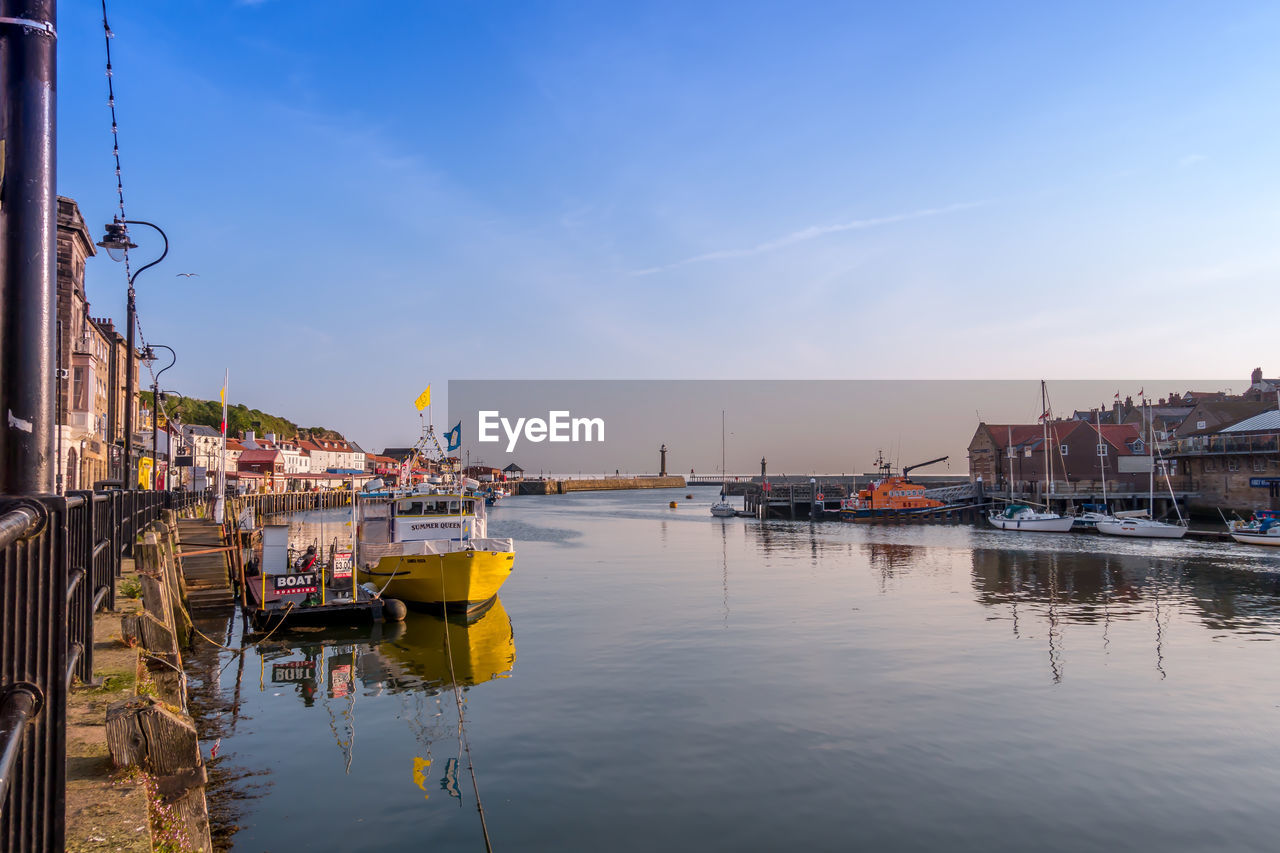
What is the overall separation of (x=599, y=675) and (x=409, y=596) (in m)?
9.77

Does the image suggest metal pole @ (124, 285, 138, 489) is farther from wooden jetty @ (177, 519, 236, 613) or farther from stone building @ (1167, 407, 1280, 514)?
stone building @ (1167, 407, 1280, 514)

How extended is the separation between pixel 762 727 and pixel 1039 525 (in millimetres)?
58570

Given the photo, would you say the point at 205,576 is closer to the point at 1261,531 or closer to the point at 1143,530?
the point at 1143,530

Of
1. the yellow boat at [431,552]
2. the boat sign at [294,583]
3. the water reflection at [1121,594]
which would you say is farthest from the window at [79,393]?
the water reflection at [1121,594]

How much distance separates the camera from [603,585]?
3319 cm

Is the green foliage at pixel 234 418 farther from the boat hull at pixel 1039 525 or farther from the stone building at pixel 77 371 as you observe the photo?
the boat hull at pixel 1039 525

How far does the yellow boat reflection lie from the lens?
17438mm

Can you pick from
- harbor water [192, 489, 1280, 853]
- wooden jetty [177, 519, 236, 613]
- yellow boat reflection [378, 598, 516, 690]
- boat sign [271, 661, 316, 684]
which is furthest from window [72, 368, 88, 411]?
boat sign [271, 661, 316, 684]

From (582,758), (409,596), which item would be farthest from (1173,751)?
(409,596)

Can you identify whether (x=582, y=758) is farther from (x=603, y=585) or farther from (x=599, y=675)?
(x=603, y=585)

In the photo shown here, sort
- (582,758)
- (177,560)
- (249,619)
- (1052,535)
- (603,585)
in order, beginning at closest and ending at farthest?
(582,758) < (249,619) < (177,560) < (603,585) < (1052,535)

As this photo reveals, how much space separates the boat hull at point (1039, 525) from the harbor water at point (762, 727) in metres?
35.9

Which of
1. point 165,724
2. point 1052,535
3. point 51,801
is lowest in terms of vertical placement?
point 1052,535

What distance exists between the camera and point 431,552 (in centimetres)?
2431
